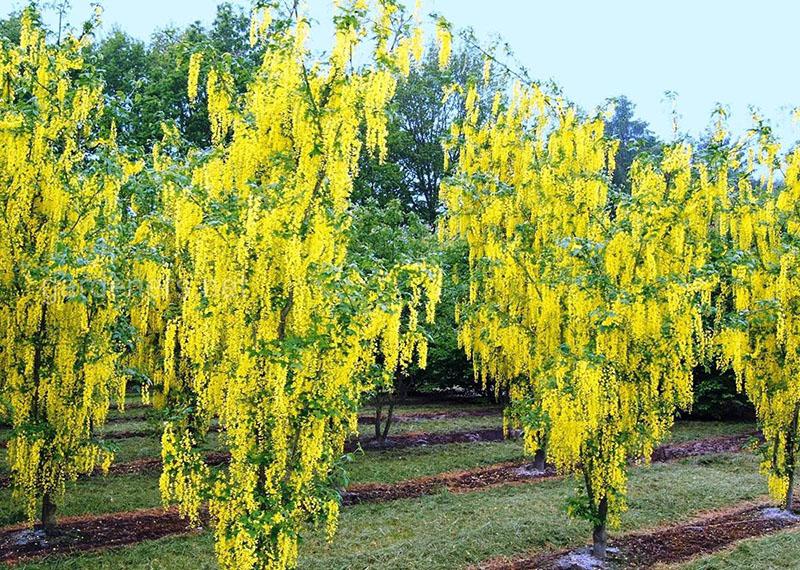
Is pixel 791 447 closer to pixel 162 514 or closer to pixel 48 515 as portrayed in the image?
pixel 162 514

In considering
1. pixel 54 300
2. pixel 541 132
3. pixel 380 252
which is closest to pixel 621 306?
pixel 541 132

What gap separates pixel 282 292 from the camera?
5527 mm

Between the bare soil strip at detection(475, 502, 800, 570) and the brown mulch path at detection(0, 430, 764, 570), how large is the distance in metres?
0.20

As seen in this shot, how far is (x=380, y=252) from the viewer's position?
14.7 metres

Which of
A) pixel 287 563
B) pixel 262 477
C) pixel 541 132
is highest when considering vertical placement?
pixel 541 132

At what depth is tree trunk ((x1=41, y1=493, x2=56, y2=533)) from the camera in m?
8.58

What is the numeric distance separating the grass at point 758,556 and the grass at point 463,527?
130 centimetres

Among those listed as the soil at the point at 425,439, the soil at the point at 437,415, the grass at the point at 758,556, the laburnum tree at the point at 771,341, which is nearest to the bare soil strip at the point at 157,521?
the grass at the point at 758,556

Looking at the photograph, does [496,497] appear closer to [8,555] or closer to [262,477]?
[262,477]

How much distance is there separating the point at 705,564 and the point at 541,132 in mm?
7724

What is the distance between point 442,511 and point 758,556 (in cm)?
431

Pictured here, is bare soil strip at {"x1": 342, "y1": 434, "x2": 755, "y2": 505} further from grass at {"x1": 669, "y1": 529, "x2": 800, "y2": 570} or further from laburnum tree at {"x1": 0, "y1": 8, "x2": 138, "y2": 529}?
laburnum tree at {"x1": 0, "y1": 8, "x2": 138, "y2": 529}

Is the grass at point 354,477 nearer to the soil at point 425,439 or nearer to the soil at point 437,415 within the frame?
the soil at point 425,439

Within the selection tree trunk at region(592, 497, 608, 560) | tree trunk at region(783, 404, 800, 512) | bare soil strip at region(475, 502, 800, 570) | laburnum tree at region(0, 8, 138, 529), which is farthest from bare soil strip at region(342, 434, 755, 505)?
laburnum tree at region(0, 8, 138, 529)
